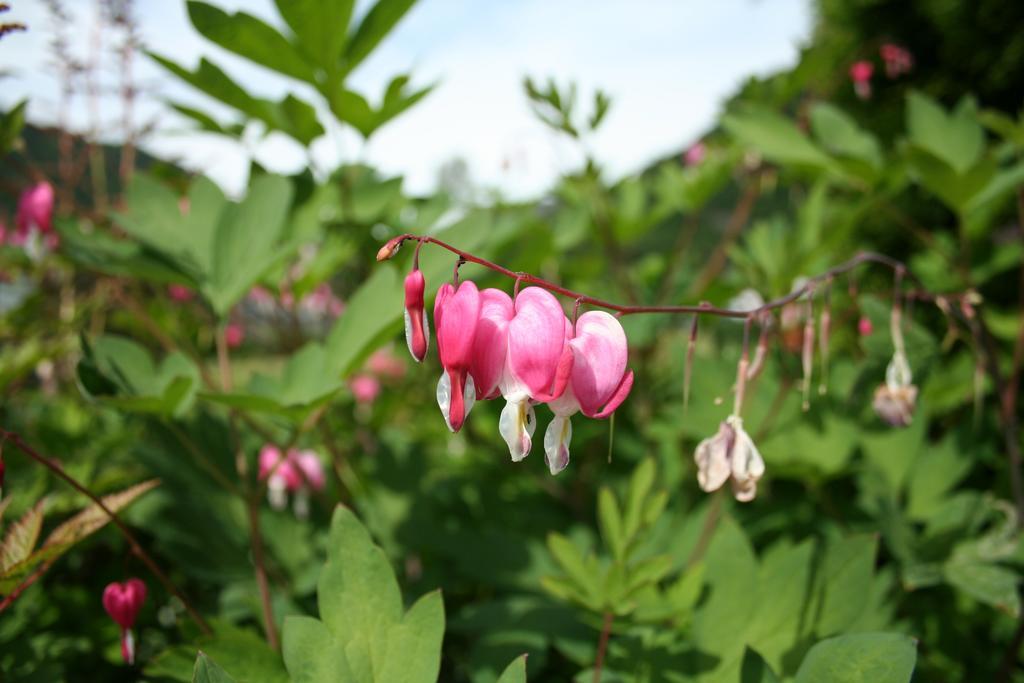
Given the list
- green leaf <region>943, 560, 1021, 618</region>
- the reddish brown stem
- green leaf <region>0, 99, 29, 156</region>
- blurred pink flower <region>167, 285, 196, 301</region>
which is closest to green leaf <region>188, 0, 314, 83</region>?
green leaf <region>0, 99, 29, 156</region>

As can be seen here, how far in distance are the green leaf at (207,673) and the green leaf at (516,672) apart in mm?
282

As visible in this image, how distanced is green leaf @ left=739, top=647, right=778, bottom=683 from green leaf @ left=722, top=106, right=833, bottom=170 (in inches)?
47.5

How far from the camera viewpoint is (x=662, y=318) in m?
1.59

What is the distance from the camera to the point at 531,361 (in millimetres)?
687

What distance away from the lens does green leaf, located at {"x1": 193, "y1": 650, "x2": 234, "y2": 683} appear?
0.69 meters

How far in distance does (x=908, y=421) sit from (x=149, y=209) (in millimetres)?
1432

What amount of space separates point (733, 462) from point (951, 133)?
3.54 feet

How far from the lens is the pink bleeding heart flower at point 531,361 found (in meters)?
0.69

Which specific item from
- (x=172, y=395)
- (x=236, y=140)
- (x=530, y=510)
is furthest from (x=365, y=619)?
(x=236, y=140)

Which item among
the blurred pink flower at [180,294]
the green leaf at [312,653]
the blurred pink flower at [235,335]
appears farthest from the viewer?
the blurred pink flower at [235,335]

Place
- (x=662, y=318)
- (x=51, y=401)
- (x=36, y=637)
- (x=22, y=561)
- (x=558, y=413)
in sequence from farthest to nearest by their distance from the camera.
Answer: (x=51, y=401) → (x=662, y=318) → (x=36, y=637) → (x=22, y=561) → (x=558, y=413)

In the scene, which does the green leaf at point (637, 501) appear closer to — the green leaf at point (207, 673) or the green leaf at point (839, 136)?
the green leaf at point (207, 673)

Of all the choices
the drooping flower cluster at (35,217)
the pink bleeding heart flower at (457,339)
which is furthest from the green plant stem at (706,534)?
the drooping flower cluster at (35,217)

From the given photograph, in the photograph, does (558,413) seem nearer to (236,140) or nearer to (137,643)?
(137,643)
